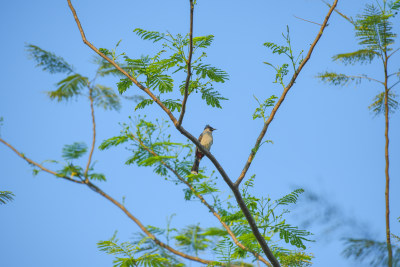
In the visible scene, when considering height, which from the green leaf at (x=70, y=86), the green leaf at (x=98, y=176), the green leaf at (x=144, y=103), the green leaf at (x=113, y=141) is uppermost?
the green leaf at (x=70, y=86)

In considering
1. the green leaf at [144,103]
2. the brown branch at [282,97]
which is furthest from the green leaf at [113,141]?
the brown branch at [282,97]

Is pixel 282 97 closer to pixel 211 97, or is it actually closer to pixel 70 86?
pixel 211 97

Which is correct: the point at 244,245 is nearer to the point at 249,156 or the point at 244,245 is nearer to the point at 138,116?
the point at 249,156

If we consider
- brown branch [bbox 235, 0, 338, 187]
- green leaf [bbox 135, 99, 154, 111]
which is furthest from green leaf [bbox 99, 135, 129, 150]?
brown branch [bbox 235, 0, 338, 187]

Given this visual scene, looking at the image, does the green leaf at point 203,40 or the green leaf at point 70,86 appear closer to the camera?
the green leaf at point 203,40

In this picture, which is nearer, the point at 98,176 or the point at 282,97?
the point at 98,176

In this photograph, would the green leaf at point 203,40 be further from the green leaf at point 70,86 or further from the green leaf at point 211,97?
the green leaf at point 70,86

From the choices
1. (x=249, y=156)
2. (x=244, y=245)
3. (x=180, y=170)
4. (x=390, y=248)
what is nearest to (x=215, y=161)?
(x=249, y=156)

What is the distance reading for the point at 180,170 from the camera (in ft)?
13.6

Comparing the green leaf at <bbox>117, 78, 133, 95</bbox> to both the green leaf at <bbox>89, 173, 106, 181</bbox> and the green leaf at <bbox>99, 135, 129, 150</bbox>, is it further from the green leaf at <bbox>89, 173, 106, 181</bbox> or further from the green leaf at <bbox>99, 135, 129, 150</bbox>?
the green leaf at <bbox>89, 173, 106, 181</bbox>

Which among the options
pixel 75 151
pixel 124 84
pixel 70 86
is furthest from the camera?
pixel 70 86

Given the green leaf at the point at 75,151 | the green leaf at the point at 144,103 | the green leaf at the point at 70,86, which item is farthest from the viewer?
the green leaf at the point at 70,86

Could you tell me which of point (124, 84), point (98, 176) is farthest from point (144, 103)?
point (98, 176)

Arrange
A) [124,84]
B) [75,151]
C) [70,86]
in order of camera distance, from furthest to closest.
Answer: [70,86]
[124,84]
[75,151]
